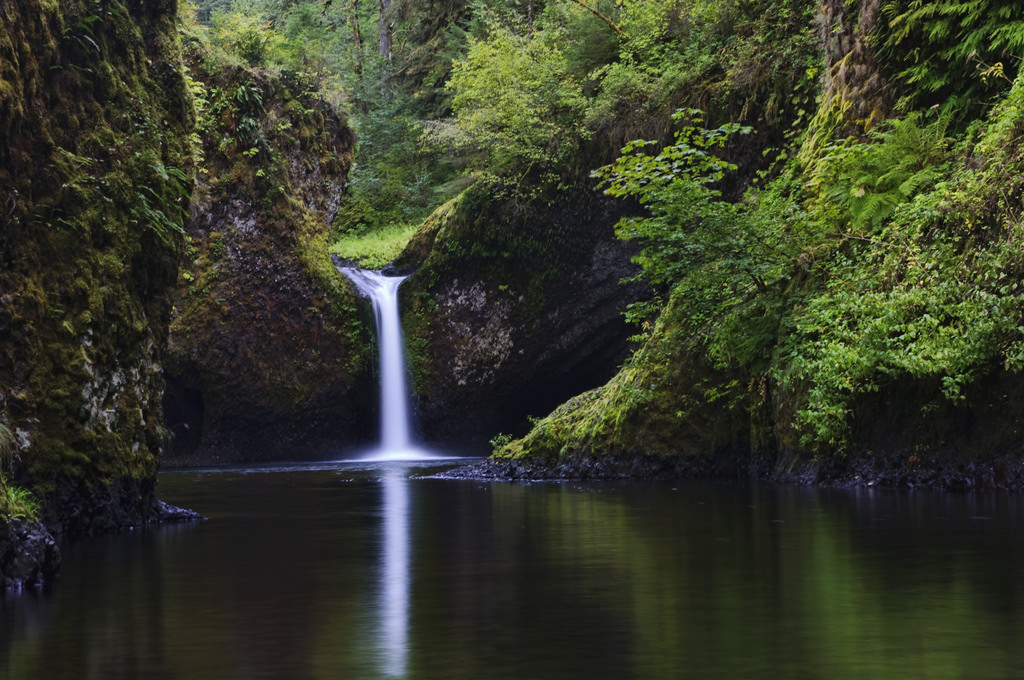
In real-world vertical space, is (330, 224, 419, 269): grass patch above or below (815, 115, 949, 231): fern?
above

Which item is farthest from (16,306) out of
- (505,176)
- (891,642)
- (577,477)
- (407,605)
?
(505,176)

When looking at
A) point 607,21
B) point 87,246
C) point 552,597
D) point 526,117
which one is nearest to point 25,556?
point 552,597

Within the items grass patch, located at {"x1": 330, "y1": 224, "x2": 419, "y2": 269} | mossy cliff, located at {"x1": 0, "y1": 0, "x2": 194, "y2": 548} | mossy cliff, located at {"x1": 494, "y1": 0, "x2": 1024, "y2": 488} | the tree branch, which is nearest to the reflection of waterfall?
mossy cliff, located at {"x1": 0, "y1": 0, "x2": 194, "y2": 548}

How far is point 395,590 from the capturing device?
6.13 m

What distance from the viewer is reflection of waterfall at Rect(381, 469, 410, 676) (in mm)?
4500

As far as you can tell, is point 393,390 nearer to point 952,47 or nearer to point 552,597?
point 952,47

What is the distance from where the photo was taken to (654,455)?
48.9 ft

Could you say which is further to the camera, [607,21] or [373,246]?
[373,246]

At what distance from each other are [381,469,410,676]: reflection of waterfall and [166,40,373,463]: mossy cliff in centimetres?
1334

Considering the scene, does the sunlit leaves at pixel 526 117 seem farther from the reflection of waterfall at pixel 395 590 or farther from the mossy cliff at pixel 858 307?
the reflection of waterfall at pixel 395 590

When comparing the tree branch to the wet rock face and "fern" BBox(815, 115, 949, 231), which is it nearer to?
"fern" BBox(815, 115, 949, 231)

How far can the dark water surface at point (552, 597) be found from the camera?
13.9 feet

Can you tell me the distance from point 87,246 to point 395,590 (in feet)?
17.1

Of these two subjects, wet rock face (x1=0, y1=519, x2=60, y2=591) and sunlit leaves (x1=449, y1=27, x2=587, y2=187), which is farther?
sunlit leaves (x1=449, y1=27, x2=587, y2=187)
